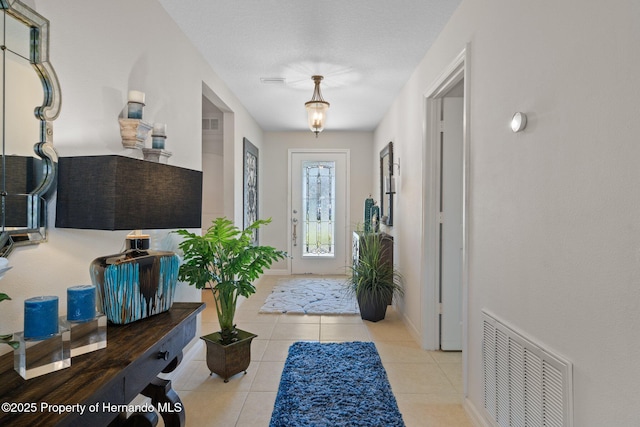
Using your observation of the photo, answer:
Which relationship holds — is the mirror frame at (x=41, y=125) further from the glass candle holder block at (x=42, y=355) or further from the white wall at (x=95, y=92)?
the glass candle holder block at (x=42, y=355)

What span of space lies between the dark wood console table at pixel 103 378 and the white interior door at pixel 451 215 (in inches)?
84.5

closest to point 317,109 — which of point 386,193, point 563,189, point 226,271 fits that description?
point 386,193

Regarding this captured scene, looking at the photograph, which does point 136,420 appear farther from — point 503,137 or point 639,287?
point 503,137

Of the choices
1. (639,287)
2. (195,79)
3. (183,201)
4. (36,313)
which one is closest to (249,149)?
(195,79)

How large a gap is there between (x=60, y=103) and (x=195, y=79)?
5.29ft

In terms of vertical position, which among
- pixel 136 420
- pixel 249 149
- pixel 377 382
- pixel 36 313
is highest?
pixel 249 149

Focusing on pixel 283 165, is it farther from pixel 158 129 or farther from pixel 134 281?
pixel 134 281

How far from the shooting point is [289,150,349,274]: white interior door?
6248 mm

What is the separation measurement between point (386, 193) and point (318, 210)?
2021 millimetres

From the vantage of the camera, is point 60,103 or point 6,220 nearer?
point 6,220

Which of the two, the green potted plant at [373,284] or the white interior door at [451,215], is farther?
the green potted plant at [373,284]

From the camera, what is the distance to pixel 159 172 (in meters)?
1.61

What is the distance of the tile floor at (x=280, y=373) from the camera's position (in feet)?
6.98

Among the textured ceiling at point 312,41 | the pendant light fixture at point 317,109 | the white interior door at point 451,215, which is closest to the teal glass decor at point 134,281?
the textured ceiling at point 312,41
